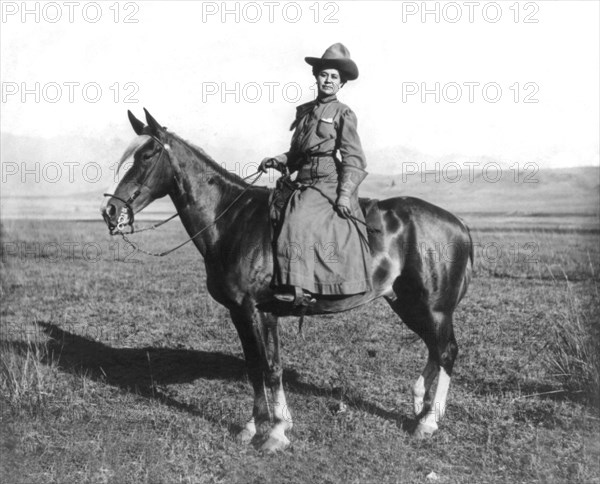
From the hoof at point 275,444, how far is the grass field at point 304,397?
7 cm

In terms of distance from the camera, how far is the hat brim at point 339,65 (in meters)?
5.12

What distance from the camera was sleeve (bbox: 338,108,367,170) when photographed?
509cm

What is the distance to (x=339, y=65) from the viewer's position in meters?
5.15

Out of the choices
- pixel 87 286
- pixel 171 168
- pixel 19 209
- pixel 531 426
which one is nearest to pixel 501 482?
pixel 531 426

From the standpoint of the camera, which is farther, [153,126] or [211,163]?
[211,163]

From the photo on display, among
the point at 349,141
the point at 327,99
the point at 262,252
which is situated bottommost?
the point at 262,252

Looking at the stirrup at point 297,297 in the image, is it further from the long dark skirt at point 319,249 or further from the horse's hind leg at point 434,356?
the horse's hind leg at point 434,356

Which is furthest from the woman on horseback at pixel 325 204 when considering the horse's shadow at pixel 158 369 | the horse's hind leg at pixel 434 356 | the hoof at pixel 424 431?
→ the horse's shadow at pixel 158 369

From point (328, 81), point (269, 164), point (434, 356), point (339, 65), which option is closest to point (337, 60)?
point (339, 65)

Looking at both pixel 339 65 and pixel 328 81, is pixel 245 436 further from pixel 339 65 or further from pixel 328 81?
pixel 339 65

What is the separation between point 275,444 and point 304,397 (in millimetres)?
1266

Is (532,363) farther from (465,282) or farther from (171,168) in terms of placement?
(171,168)

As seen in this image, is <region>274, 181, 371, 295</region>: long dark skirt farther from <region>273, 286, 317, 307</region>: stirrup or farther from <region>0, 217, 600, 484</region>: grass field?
<region>0, 217, 600, 484</region>: grass field

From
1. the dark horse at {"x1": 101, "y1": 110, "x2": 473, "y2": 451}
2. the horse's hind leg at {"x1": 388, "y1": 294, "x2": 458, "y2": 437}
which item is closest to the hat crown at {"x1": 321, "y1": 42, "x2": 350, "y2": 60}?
the dark horse at {"x1": 101, "y1": 110, "x2": 473, "y2": 451}
